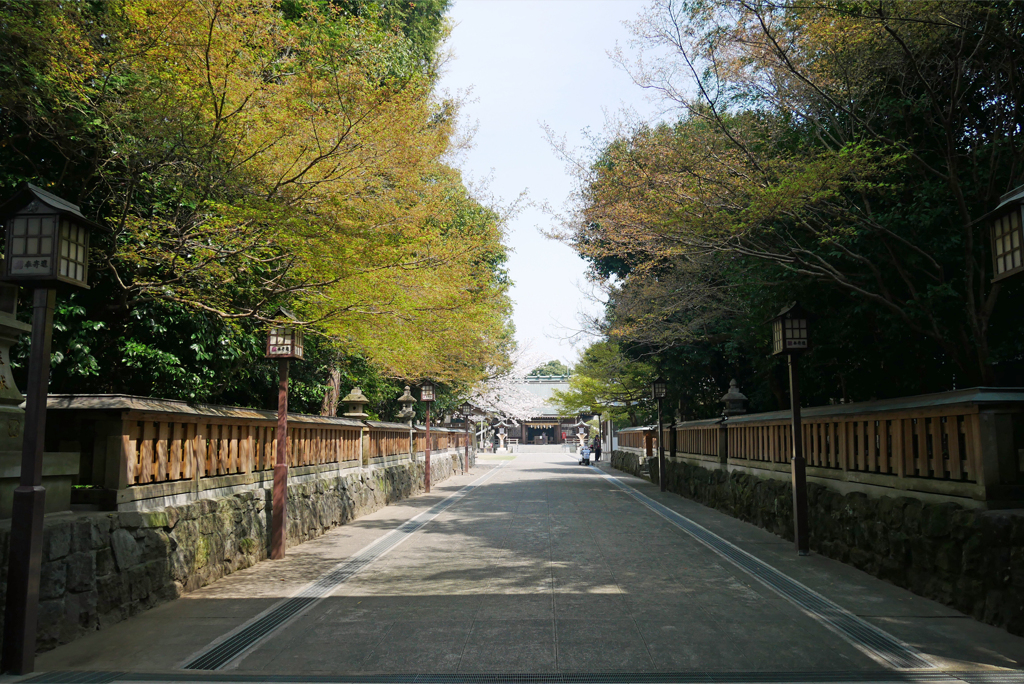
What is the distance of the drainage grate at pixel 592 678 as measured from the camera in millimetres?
4434

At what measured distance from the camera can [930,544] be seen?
6.50 meters

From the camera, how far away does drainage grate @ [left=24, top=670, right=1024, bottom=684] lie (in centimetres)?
443

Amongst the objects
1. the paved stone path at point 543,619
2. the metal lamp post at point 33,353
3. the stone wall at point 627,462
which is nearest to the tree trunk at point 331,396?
the paved stone path at point 543,619

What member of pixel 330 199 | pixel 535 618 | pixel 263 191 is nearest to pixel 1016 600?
pixel 535 618

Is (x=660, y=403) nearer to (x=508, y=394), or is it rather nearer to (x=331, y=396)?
(x=331, y=396)

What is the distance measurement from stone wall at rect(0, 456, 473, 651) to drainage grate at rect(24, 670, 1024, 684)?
31.4 inches

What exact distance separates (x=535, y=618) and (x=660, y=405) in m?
15.7

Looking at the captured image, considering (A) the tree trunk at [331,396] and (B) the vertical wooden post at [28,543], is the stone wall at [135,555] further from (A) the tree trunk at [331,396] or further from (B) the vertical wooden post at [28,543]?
(A) the tree trunk at [331,396]

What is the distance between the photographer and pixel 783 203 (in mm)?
8281

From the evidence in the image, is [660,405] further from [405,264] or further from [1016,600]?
[1016,600]

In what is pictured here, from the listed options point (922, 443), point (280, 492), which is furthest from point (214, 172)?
point (922, 443)

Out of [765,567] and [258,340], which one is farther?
[258,340]

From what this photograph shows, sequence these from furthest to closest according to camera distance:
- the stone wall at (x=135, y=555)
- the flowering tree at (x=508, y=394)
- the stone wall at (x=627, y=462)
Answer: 1. the flowering tree at (x=508, y=394)
2. the stone wall at (x=627, y=462)
3. the stone wall at (x=135, y=555)

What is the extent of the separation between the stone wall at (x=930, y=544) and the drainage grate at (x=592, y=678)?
1.13 metres
